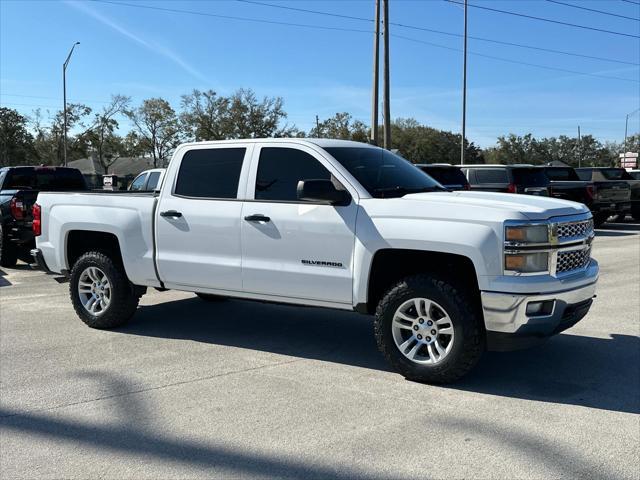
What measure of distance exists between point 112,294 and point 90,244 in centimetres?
77

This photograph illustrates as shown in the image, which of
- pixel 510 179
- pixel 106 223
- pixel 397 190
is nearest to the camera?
pixel 397 190

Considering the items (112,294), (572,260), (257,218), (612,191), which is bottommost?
(112,294)

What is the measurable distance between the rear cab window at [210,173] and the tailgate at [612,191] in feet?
54.7

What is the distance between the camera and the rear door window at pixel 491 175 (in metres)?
17.0

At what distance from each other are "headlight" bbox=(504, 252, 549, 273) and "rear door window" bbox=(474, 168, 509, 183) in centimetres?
1304

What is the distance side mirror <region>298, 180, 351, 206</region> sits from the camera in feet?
15.8

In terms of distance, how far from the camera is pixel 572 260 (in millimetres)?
4719

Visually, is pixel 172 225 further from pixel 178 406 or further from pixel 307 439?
pixel 307 439

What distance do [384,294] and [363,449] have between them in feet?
5.49

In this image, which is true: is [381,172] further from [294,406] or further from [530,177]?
[530,177]

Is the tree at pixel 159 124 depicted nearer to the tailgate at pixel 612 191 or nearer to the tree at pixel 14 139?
the tree at pixel 14 139

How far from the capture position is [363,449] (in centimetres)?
365

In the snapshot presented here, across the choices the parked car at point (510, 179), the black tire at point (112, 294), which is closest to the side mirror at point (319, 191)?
the black tire at point (112, 294)

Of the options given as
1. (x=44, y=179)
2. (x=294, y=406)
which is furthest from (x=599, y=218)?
(x=294, y=406)
